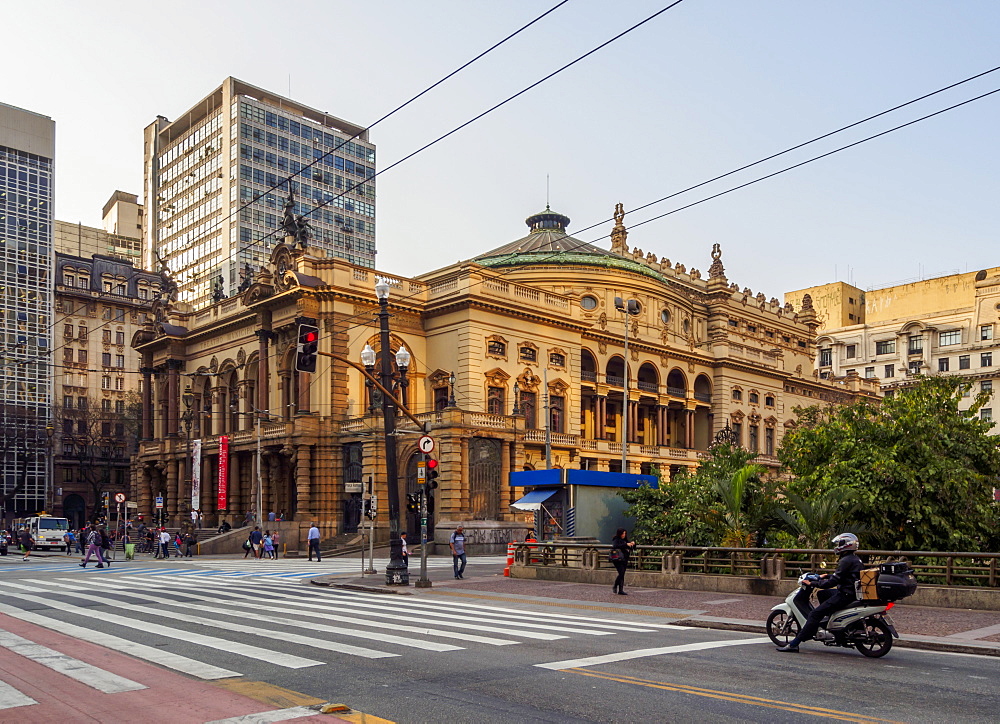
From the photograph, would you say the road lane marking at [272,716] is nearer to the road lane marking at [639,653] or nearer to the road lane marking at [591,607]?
the road lane marking at [639,653]

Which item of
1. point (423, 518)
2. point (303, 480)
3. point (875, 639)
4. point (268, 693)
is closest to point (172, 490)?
point (303, 480)

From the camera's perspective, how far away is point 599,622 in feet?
56.5

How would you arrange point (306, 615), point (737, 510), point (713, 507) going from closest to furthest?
point (306, 615) < point (737, 510) < point (713, 507)

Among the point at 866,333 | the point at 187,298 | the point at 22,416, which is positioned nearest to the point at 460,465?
the point at 22,416

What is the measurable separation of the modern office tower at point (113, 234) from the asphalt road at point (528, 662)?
97731 millimetres

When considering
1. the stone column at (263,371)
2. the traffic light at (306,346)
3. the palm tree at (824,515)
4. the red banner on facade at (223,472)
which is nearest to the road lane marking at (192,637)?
the traffic light at (306,346)

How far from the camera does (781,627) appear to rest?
13.6m

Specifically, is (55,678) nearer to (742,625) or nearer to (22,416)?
(742,625)

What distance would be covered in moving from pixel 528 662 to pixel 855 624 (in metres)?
4.43

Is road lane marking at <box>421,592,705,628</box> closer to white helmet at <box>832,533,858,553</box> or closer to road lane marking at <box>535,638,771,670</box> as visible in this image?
road lane marking at <box>535,638,771,670</box>

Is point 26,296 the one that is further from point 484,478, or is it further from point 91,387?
point 484,478

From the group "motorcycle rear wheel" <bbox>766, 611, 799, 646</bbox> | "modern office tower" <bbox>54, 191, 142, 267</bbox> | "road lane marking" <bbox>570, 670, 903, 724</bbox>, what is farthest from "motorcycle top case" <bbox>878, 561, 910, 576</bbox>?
"modern office tower" <bbox>54, 191, 142, 267</bbox>

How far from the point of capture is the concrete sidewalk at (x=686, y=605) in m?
14.7

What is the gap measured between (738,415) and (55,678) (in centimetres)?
6737
